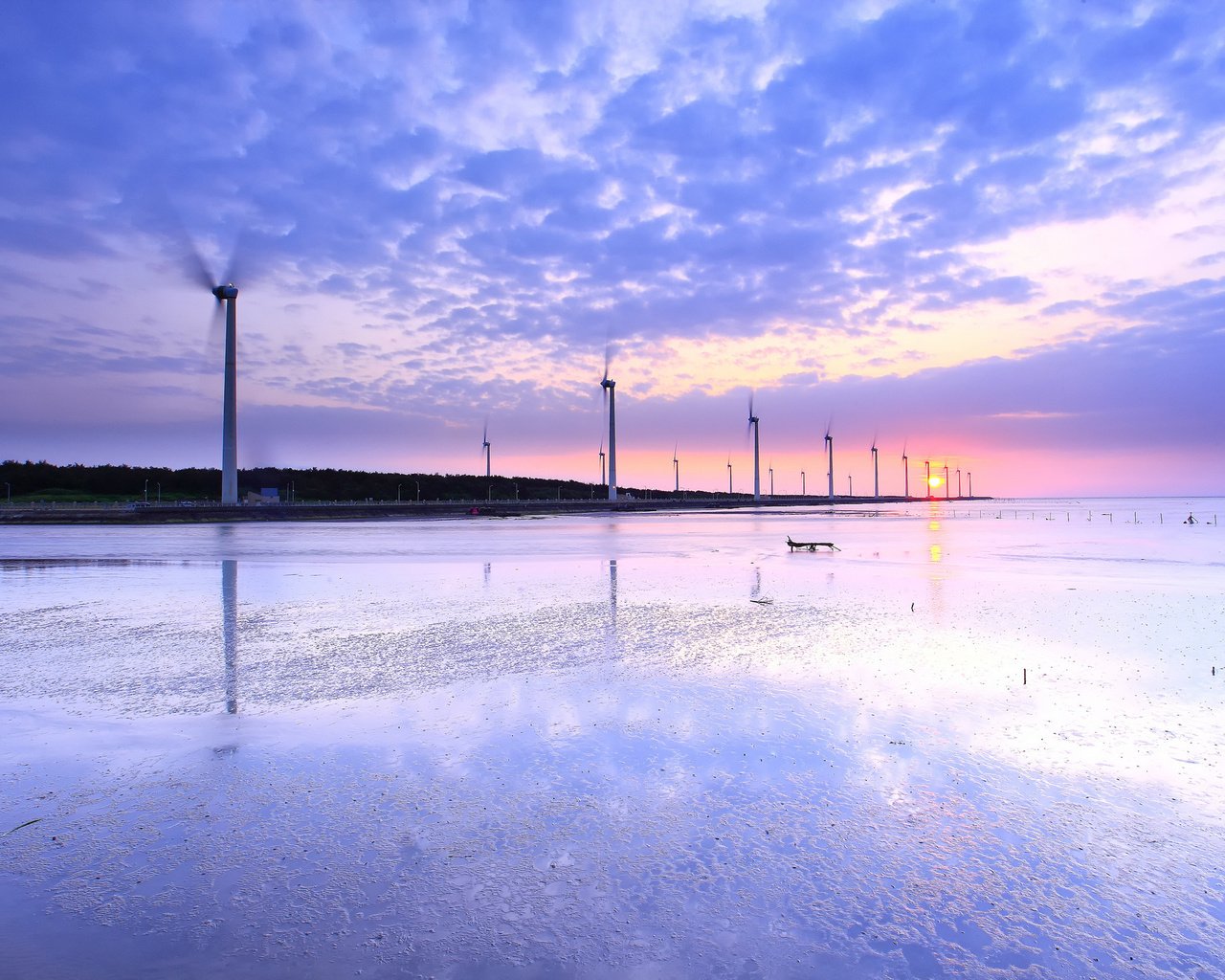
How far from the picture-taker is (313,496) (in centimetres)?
19738

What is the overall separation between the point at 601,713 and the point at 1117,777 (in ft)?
14.5

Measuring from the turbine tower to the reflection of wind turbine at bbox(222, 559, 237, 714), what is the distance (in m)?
57.5

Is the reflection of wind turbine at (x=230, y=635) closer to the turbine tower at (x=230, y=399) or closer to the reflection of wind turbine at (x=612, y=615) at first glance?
the reflection of wind turbine at (x=612, y=615)

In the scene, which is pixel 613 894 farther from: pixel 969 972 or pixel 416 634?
pixel 416 634

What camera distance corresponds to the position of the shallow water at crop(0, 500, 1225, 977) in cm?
368

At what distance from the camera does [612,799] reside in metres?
5.35

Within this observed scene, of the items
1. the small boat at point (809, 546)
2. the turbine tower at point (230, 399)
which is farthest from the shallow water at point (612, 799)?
the turbine tower at point (230, 399)

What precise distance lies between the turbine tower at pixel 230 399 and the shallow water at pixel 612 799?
66789 millimetres

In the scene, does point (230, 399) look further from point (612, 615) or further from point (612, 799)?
point (612, 799)

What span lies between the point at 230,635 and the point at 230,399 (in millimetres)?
69878

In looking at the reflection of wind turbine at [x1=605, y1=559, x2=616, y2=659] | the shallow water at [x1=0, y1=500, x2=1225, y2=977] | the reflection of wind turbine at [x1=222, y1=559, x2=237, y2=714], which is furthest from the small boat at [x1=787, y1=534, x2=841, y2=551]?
the reflection of wind turbine at [x1=222, y1=559, x2=237, y2=714]

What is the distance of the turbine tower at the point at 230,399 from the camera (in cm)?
7294

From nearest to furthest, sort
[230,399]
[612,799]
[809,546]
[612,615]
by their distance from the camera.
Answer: [612,799] → [612,615] → [809,546] → [230,399]

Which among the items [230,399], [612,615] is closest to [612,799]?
[612,615]
